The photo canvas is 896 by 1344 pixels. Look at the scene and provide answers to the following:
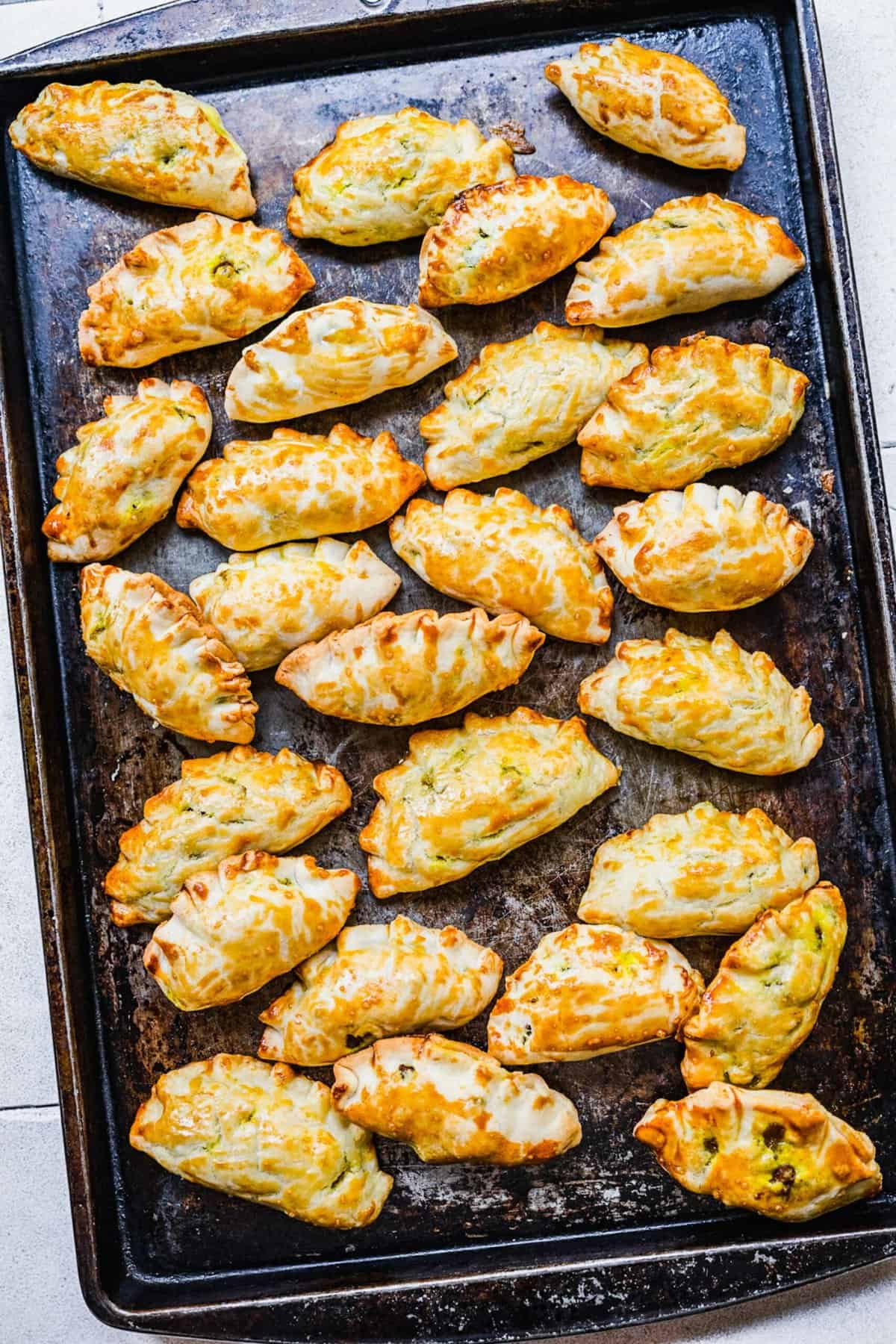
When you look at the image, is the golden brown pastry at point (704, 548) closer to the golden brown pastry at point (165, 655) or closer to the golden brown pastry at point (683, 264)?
the golden brown pastry at point (683, 264)

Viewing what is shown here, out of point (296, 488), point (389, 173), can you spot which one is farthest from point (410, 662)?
point (389, 173)

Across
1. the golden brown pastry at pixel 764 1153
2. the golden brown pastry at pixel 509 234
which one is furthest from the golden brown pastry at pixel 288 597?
the golden brown pastry at pixel 764 1153

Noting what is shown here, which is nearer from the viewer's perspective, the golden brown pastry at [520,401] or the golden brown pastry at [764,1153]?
the golden brown pastry at [764,1153]

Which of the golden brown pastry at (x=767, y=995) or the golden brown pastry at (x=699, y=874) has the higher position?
the golden brown pastry at (x=699, y=874)

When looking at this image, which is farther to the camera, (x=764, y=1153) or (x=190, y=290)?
(x=190, y=290)

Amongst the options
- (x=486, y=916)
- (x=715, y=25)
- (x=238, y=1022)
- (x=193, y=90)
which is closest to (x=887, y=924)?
(x=486, y=916)

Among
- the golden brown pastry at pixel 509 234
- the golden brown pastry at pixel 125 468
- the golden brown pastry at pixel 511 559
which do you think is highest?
the golden brown pastry at pixel 509 234

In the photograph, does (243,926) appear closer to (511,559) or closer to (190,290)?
(511,559)

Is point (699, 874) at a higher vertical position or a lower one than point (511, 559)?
lower

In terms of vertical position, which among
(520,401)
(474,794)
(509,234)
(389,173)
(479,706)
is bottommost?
(474,794)
